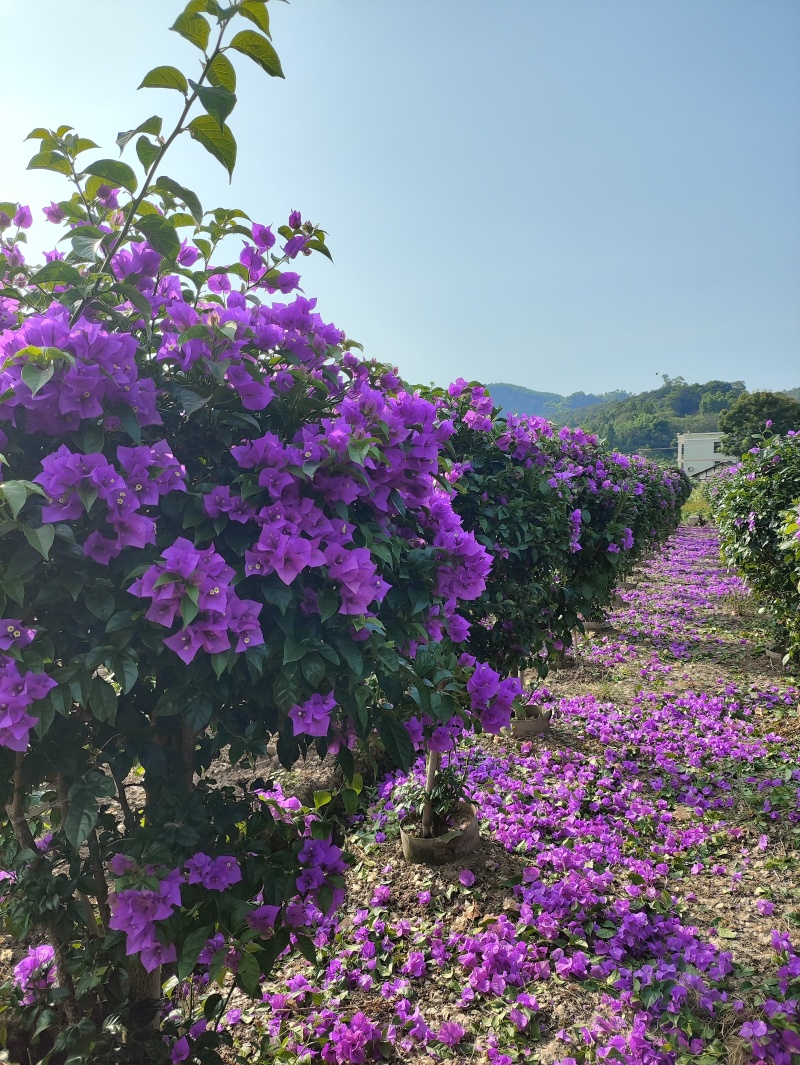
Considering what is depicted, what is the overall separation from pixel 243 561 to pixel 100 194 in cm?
87

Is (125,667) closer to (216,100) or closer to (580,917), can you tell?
(216,100)

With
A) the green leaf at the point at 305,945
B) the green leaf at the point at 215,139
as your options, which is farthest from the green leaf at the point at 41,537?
the green leaf at the point at 305,945

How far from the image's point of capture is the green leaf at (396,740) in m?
1.52

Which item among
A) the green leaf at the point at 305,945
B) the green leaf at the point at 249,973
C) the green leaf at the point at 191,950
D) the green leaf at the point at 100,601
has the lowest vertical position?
the green leaf at the point at 305,945

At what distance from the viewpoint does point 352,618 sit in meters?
1.33

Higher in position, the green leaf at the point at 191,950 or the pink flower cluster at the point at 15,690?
the pink flower cluster at the point at 15,690

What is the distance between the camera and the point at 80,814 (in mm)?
1304

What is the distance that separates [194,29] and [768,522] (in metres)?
6.29

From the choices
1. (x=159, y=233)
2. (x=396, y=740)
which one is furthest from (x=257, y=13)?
(x=396, y=740)

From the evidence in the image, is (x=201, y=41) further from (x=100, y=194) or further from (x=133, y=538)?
(x=133, y=538)

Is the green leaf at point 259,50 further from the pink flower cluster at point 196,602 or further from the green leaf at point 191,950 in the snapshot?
the green leaf at point 191,950

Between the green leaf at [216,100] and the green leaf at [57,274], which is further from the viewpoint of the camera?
the green leaf at [57,274]

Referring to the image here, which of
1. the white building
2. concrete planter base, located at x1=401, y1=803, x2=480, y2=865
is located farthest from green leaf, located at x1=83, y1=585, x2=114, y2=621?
the white building

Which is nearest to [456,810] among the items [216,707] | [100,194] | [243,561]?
[216,707]
